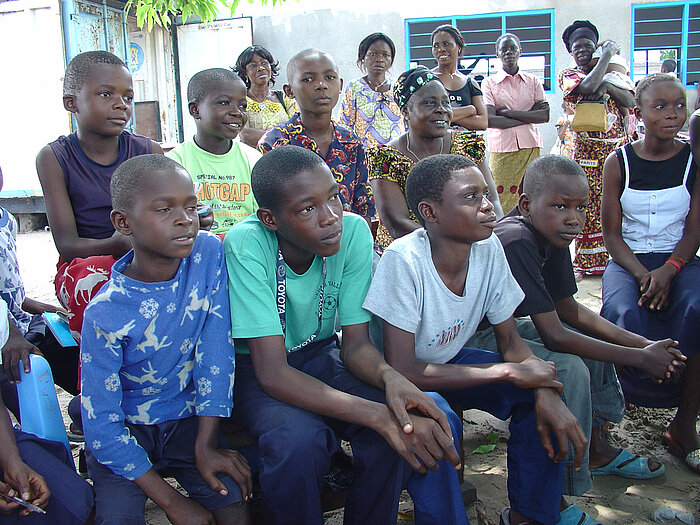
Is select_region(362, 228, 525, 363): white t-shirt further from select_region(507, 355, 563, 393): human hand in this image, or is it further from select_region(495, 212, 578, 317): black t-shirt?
select_region(507, 355, 563, 393): human hand

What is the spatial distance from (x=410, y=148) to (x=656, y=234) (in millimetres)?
1340

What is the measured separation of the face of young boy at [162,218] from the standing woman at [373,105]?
2969 millimetres

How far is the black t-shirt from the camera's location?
2.26 m

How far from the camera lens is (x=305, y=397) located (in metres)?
1.86

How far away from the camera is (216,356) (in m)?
1.92

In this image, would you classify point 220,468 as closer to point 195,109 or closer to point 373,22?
point 195,109

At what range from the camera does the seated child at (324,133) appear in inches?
127

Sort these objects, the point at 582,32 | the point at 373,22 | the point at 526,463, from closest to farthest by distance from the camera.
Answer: the point at 526,463
the point at 582,32
the point at 373,22

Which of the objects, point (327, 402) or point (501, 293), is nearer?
point (327, 402)

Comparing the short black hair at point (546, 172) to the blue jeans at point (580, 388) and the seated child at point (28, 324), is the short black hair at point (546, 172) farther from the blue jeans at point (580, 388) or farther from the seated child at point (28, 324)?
the seated child at point (28, 324)

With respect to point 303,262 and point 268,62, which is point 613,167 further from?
point 268,62

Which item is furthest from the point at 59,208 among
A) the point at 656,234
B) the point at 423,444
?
the point at 656,234

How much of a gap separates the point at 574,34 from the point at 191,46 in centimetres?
713

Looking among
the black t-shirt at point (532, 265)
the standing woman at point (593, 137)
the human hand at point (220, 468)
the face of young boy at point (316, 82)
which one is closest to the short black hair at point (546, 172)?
the black t-shirt at point (532, 265)
